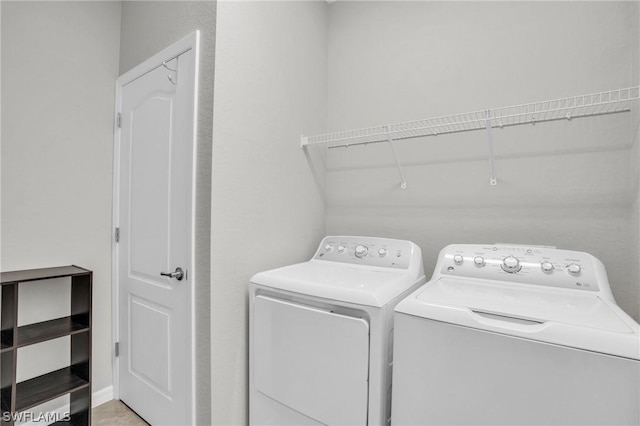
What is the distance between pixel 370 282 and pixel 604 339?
2.49 feet

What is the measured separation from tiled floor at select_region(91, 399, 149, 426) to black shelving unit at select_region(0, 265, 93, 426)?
0.10 m

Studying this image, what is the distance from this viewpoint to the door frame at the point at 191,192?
57.5 inches

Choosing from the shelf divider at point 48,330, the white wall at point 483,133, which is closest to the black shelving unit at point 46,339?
the shelf divider at point 48,330

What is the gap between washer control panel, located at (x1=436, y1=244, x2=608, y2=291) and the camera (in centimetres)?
126

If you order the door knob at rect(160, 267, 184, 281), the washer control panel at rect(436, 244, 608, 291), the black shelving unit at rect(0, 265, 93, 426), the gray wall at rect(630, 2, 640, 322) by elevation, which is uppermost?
the gray wall at rect(630, 2, 640, 322)

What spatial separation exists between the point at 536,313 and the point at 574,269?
51 cm

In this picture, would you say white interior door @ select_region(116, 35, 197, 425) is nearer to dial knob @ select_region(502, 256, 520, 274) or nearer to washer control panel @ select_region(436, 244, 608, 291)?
washer control panel @ select_region(436, 244, 608, 291)

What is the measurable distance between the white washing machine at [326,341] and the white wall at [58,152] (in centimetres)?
121

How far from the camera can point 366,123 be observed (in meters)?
2.12

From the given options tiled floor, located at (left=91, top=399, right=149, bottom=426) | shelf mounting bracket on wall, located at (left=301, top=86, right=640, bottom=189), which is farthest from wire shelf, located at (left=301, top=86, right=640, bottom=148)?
tiled floor, located at (left=91, top=399, right=149, bottom=426)

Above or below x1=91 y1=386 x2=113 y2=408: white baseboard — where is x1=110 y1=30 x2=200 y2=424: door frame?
above

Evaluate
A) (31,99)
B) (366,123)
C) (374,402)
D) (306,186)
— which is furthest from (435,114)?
(31,99)

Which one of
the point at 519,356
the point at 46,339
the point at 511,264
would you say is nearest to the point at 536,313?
the point at 519,356

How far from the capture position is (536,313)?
0.95 meters
